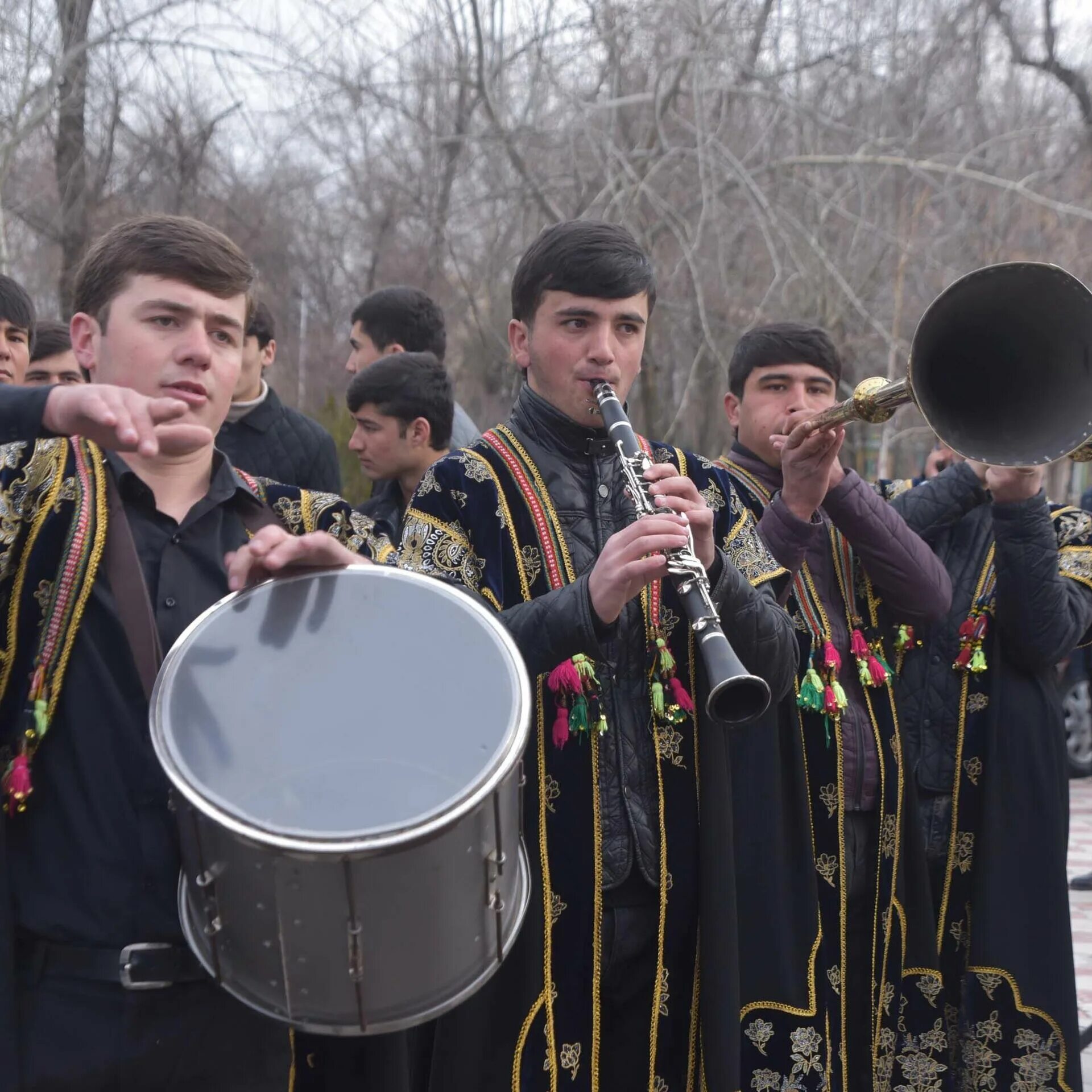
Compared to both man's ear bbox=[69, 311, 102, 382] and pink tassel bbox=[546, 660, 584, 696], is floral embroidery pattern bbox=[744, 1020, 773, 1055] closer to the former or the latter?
pink tassel bbox=[546, 660, 584, 696]

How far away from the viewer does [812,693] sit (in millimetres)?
3025

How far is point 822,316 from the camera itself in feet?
26.8

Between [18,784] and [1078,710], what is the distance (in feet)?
24.6

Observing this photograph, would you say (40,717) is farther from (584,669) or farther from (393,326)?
(393,326)

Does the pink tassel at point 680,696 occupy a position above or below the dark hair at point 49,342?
below

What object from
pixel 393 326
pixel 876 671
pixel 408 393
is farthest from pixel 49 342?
pixel 876 671

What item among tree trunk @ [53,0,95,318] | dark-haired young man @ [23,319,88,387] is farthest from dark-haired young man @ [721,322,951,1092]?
tree trunk @ [53,0,95,318]

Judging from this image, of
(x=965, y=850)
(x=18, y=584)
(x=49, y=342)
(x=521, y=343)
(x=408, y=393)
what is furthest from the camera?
(x=49, y=342)

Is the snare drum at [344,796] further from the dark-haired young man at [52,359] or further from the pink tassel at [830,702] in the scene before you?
the dark-haired young man at [52,359]

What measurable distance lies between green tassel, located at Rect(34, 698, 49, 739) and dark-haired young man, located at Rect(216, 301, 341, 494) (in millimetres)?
2094

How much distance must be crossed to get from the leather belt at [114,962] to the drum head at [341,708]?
12.0 inches

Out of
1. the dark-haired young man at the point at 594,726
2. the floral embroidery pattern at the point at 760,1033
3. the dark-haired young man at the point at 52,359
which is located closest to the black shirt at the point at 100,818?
the dark-haired young man at the point at 594,726

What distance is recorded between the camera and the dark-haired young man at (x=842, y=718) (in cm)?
293

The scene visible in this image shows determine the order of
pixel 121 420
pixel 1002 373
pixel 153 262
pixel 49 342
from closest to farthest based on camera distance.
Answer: pixel 121 420 → pixel 153 262 → pixel 1002 373 → pixel 49 342
